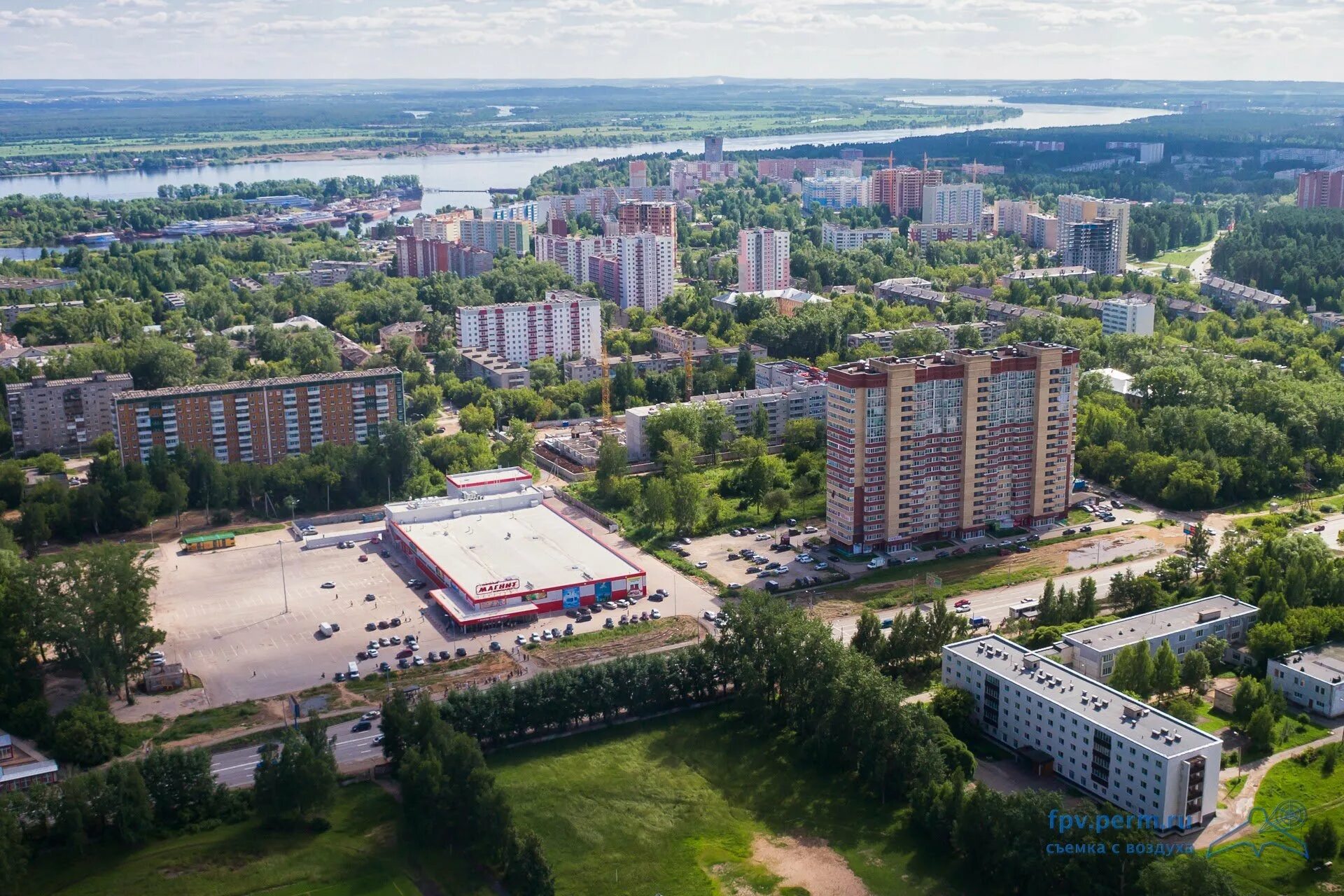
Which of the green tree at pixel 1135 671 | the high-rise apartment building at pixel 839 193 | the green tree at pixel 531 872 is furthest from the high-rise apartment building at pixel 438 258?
the green tree at pixel 531 872

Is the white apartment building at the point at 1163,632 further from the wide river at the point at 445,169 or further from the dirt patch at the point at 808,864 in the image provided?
the wide river at the point at 445,169

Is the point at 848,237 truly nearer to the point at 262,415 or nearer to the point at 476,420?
the point at 476,420

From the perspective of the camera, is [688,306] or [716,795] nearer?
[716,795]

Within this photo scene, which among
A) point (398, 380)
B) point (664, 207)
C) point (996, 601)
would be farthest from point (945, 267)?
point (996, 601)

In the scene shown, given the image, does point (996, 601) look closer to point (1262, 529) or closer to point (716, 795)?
point (1262, 529)

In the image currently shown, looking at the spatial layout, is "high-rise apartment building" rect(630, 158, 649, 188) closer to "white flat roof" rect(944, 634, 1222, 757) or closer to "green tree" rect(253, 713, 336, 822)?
"white flat roof" rect(944, 634, 1222, 757)

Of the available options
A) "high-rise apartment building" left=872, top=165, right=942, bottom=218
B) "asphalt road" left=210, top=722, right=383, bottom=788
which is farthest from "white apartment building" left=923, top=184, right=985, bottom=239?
"asphalt road" left=210, top=722, right=383, bottom=788

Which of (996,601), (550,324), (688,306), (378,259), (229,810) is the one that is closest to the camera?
(229,810)

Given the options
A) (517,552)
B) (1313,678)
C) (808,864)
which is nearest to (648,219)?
(517,552)
